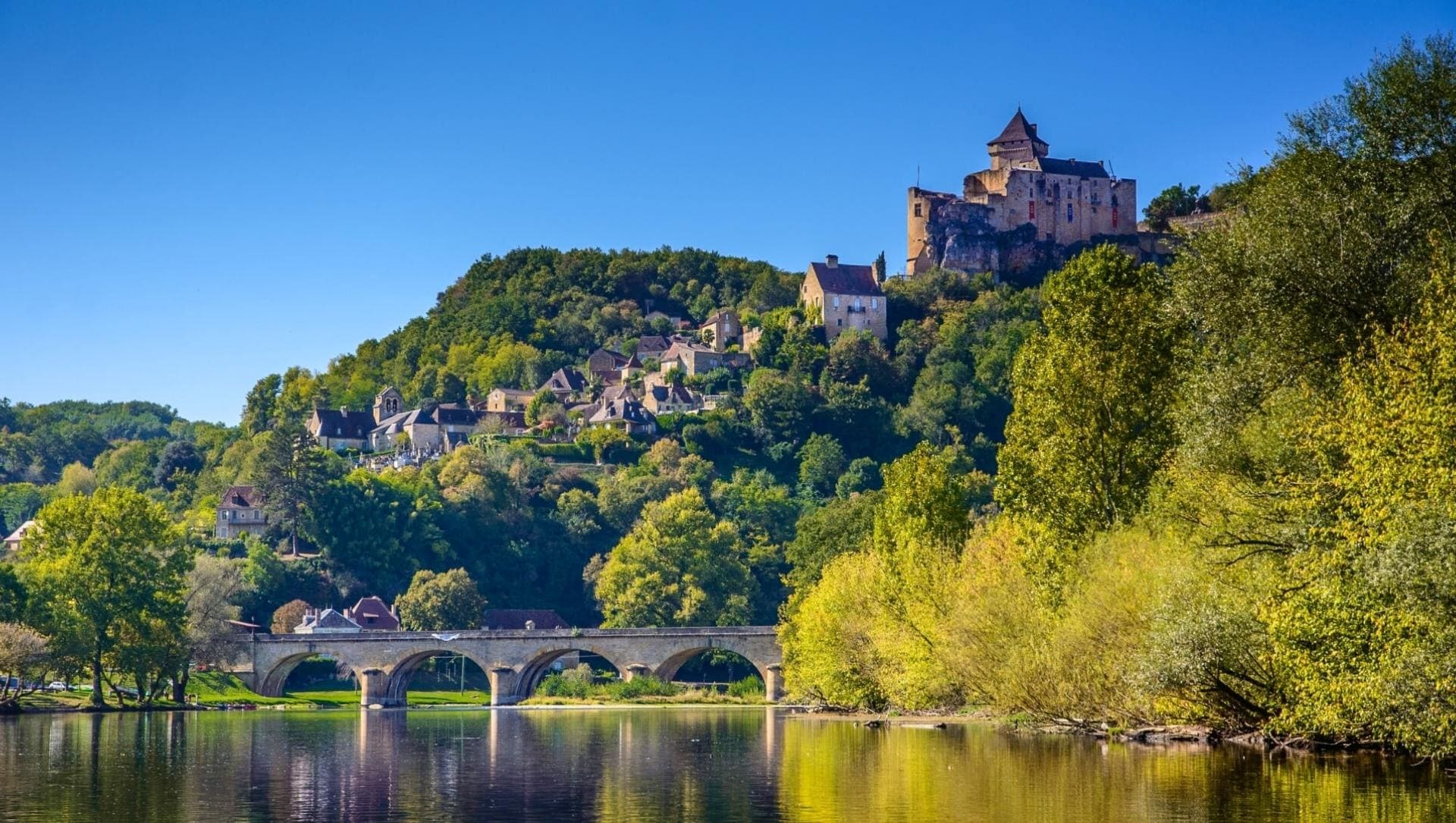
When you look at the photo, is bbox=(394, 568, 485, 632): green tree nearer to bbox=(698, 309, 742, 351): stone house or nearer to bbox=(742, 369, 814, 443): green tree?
bbox=(742, 369, 814, 443): green tree

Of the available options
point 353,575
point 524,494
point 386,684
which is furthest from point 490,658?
point 524,494

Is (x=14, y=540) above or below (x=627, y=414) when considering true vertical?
below

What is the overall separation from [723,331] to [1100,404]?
402 ft

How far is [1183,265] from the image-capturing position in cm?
3831

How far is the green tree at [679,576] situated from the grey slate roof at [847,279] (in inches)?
1817

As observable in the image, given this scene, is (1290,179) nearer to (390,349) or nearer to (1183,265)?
(1183,265)

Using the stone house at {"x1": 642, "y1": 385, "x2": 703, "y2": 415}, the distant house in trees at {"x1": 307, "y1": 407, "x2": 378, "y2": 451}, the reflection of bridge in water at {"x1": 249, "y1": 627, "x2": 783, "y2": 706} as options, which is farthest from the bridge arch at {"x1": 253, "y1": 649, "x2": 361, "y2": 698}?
the distant house in trees at {"x1": 307, "y1": 407, "x2": 378, "y2": 451}

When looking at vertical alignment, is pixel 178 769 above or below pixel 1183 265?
below

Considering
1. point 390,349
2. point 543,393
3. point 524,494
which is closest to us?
point 524,494

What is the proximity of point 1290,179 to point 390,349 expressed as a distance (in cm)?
15917

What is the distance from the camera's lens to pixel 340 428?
164375 millimetres

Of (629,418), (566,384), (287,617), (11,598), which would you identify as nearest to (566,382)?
(566,384)

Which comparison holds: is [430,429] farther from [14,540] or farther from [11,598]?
[11,598]

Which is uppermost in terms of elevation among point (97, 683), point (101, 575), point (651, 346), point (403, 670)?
point (651, 346)
